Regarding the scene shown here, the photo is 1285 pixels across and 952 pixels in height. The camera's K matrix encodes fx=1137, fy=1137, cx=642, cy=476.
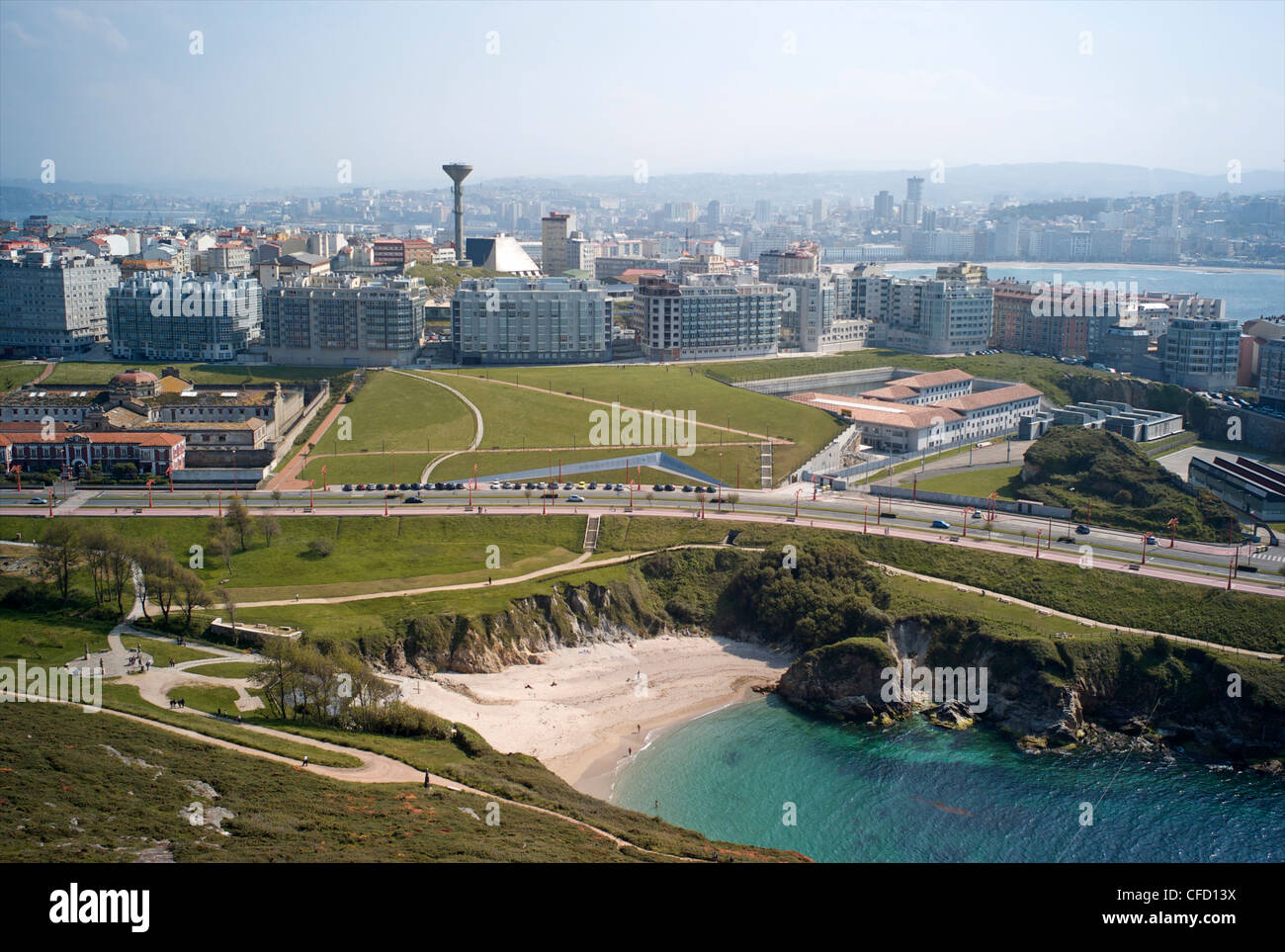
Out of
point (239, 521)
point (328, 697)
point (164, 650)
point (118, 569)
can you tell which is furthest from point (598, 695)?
point (239, 521)

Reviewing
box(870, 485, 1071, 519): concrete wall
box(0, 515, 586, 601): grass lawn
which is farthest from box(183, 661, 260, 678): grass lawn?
box(870, 485, 1071, 519): concrete wall

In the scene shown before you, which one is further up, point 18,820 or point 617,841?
point 18,820

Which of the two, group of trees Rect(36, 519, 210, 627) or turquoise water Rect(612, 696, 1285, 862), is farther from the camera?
group of trees Rect(36, 519, 210, 627)

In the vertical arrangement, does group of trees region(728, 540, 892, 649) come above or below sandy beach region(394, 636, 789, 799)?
above

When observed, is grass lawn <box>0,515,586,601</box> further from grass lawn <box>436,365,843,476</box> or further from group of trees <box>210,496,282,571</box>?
grass lawn <box>436,365,843,476</box>
